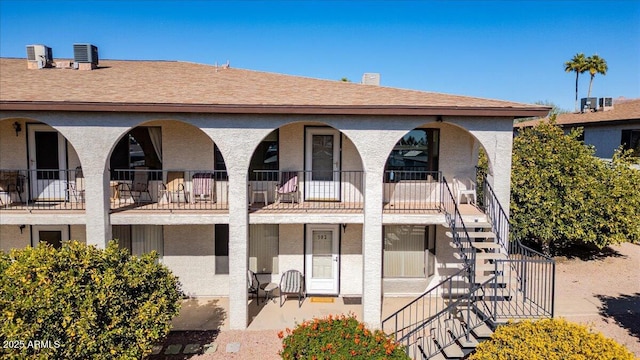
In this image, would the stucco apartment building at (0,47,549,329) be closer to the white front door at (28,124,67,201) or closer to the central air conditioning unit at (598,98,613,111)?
the white front door at (28,124,67,201)

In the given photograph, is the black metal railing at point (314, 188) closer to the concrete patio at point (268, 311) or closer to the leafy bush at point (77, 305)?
the concrete patio at point (268, 311)

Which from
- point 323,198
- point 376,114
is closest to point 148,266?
point 323,198

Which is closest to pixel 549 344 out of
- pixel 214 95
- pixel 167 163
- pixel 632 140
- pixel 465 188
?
pixel 465 188

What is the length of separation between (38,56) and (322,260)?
1215 centimetres

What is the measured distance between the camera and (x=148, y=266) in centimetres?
809

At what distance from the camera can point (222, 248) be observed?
483 inches

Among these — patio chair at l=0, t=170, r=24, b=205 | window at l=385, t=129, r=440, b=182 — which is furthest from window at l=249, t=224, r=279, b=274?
patio chair at l=0, t=170, r=24, b=205

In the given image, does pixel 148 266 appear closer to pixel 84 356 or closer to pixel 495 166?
pixel 84 356

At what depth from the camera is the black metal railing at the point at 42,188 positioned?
1140cm

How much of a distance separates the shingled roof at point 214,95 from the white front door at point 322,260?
421 centimetres

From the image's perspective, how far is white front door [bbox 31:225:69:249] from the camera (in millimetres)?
11945

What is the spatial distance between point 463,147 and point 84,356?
1104cm

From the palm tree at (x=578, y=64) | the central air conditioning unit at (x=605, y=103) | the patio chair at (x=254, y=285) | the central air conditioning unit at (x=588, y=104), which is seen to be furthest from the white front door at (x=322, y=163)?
the palm tree at (x=578, y=64)

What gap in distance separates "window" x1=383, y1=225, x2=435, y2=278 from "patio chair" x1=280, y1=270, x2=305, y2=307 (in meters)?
2.80
